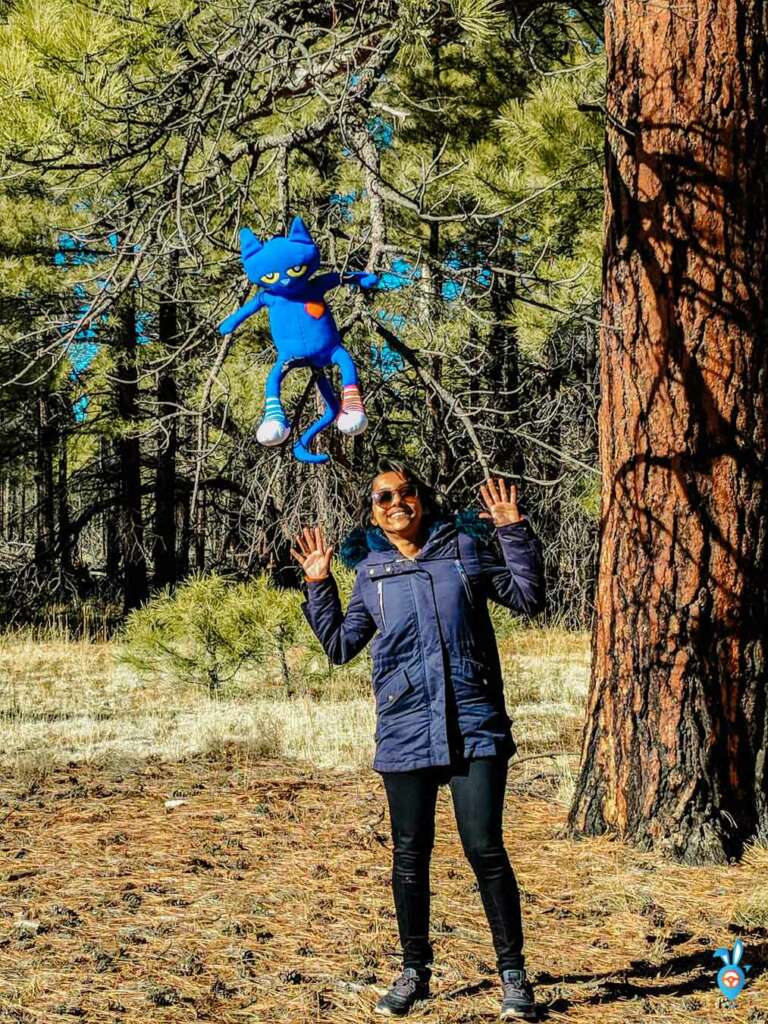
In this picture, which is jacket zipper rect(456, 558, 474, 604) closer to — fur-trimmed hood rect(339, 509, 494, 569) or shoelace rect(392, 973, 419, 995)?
fur-trimmed hood rect(339, 509, 494, 569)

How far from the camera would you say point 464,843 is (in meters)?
3.14

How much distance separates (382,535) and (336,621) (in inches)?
11.7

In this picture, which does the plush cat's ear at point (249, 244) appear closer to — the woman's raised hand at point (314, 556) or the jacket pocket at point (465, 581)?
the woman's raised hand at point (314, 556)

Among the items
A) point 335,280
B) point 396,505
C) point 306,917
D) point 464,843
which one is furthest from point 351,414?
point 306,917

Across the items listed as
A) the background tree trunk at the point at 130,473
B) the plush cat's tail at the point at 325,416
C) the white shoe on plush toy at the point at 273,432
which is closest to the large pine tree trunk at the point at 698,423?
the plush cat's tail at the point at 325,416

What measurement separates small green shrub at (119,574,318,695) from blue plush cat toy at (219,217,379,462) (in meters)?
5.34

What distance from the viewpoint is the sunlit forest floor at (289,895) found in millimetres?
3477

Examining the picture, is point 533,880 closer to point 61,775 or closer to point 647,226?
point 647,226

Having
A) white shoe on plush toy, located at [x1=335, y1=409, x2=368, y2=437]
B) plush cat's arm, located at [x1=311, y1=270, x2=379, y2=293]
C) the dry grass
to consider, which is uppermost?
plush cat's arm, located at [x1=311, y1=270, x2=379, y2=293]

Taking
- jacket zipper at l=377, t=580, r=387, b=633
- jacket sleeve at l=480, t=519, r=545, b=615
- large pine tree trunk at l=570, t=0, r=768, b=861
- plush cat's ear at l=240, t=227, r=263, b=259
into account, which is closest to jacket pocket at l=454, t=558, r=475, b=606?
jacket sleeve at l=480, t=519, r=545, b=615

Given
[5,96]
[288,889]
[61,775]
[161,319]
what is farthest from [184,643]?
[161,319]

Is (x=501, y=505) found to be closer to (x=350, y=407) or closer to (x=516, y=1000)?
(x=350, y=407)

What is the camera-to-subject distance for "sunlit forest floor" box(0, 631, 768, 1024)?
3.48 metres

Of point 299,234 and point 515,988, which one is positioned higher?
point 299,234
